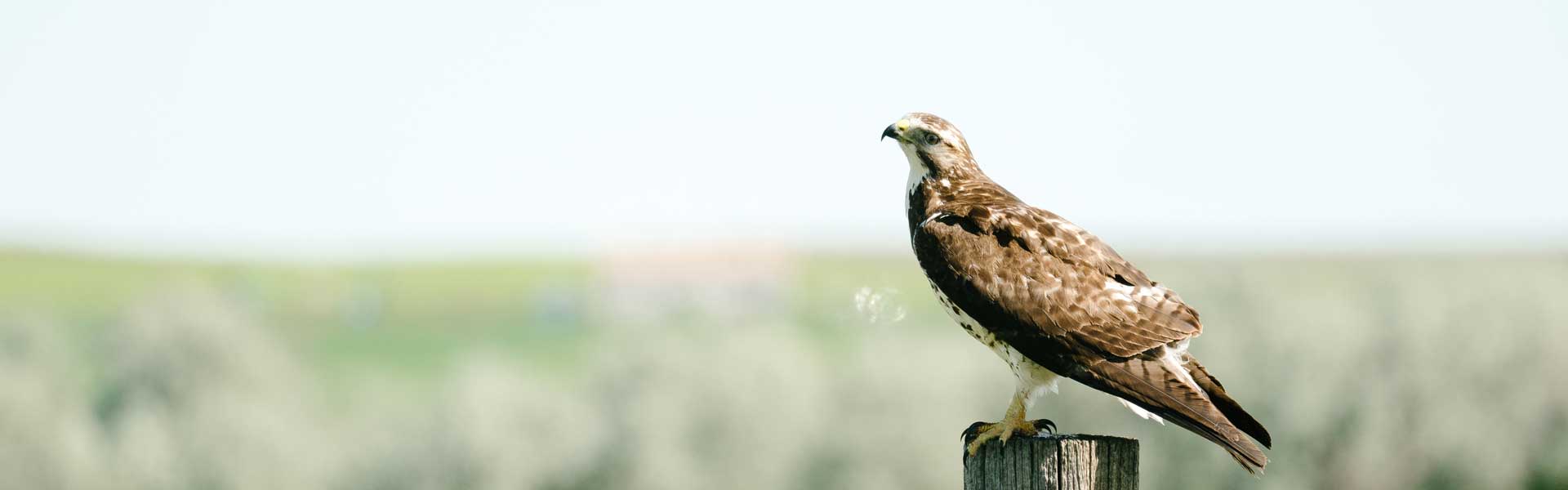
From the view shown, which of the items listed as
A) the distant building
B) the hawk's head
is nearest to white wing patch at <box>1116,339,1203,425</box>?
the hawk's head

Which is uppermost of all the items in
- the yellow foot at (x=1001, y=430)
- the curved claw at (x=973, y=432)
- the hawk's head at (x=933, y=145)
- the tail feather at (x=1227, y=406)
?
the hawk's head at (x=933, y=145)

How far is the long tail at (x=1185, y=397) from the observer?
7.43 m

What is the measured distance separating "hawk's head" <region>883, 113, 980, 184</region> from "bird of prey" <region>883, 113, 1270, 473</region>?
1.04ft

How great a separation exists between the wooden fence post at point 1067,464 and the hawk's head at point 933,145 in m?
2.05

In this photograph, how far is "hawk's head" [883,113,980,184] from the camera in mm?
9148

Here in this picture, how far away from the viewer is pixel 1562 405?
54.9 meters

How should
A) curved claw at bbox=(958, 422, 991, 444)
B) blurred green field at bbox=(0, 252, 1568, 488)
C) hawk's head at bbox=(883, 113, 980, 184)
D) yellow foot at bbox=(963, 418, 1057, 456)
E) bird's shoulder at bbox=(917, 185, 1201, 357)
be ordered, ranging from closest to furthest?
yellow foot at bbox=(963, 418, 1057, 456) → bird's shoulder at bbox=(917, 185, 1201, 357) → curved claw at bbox=(958, 422, 991, 444) → hawk's head at bbox=(883, 113, 980, 184) → blurred green field at bbox=(0, 252, 1568, 488)

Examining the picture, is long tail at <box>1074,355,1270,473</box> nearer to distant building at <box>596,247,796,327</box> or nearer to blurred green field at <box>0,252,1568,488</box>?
blurred green field at <box>0,252,1568,488</box>

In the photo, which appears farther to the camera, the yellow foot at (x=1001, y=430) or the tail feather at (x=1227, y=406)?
the yellow foot at (x=1001, y=430)

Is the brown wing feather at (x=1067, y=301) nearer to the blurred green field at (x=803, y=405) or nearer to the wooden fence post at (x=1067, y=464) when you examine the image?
the wooden fence post at (x=1067, y=464)

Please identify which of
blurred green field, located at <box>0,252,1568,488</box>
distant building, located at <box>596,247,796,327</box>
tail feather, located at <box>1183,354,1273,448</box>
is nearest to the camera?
tail feather, located at <box>1183,354,1273,448</box>

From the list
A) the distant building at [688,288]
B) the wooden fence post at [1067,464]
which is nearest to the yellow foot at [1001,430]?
the wooden fence post at [1067,464]

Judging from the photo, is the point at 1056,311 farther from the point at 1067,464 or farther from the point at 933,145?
the point at 933,145

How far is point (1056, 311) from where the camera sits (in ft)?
A: 27.1
